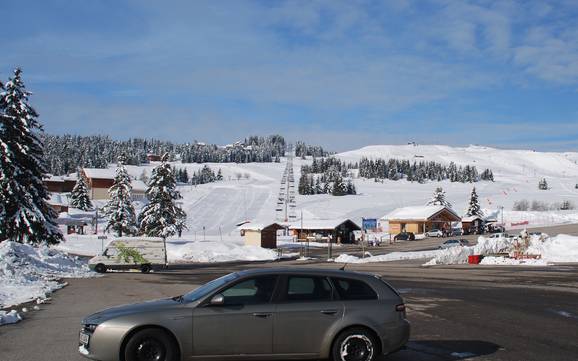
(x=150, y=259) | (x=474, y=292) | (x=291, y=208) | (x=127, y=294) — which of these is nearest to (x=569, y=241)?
(x=474, y=292)

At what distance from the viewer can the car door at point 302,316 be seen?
26.7 ft

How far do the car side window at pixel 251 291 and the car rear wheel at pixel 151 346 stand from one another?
3.25ft

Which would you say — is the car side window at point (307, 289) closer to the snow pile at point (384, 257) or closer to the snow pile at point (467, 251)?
the snow pile at point (467, 251)

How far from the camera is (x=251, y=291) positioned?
835 cm

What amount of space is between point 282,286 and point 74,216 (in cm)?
9790

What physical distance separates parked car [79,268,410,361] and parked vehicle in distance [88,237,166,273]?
29707 millimetres

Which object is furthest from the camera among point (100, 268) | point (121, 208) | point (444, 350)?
point (121, 208)

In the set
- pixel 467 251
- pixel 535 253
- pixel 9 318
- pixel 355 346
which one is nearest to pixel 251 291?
pixel 355 346

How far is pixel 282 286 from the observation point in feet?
27.6

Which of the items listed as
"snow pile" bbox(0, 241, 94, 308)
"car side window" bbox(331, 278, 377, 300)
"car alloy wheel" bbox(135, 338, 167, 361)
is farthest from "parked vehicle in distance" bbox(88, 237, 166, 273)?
"car side window" bbox(331, 278, 377, 300)

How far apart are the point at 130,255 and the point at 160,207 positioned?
25.8 metres

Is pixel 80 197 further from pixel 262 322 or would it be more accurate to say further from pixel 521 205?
pixel 262 322

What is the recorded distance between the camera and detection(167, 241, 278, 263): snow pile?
2175 inches

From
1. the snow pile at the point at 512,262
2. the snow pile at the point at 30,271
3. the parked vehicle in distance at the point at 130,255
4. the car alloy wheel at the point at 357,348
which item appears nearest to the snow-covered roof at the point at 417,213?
the snow pile at the point at 512,262
